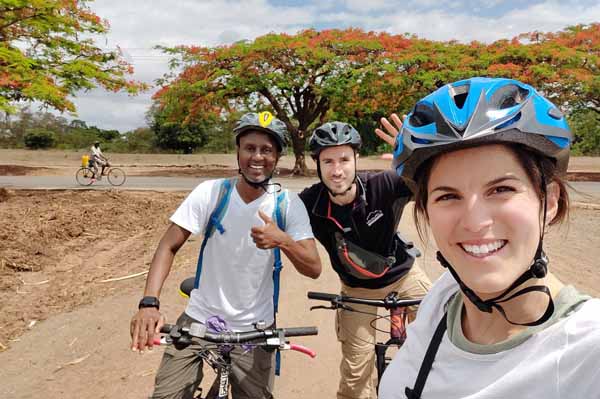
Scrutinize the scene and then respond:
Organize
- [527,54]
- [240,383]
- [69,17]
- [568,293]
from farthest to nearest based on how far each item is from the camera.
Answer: [527,54] → [69,17] → [240,383] → [568,293]

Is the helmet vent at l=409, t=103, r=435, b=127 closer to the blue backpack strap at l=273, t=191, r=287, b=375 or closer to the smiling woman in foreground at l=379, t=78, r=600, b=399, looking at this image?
the smiling woman in foreground at l=379, t=78, r=600, b=399

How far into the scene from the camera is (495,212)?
4.22 feet

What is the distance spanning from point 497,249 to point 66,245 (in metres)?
10.2

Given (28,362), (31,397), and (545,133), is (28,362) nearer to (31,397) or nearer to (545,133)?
(31,397)

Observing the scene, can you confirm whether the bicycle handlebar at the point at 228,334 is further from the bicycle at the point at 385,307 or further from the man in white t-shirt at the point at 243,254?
the bicycle at the point at 385,307

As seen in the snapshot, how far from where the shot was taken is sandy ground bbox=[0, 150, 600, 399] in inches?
183

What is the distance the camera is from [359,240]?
349cm

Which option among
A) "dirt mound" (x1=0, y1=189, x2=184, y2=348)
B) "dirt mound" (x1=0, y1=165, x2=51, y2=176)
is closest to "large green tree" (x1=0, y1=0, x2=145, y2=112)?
"dirt mound" (x1=0, y1=189, x2=184, y2=348)

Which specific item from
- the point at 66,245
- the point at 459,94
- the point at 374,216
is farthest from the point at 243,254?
the point at 66,245

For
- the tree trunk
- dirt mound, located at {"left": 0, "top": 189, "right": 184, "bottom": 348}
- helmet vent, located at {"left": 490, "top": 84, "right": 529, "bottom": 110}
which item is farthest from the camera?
the tree trunk

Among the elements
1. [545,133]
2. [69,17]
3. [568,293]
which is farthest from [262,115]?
[69,17]

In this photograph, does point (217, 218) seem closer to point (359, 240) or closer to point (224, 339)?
point (224, 339)

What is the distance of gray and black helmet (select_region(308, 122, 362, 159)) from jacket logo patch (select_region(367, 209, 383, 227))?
61 centimetres

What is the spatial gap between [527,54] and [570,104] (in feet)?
12.2
